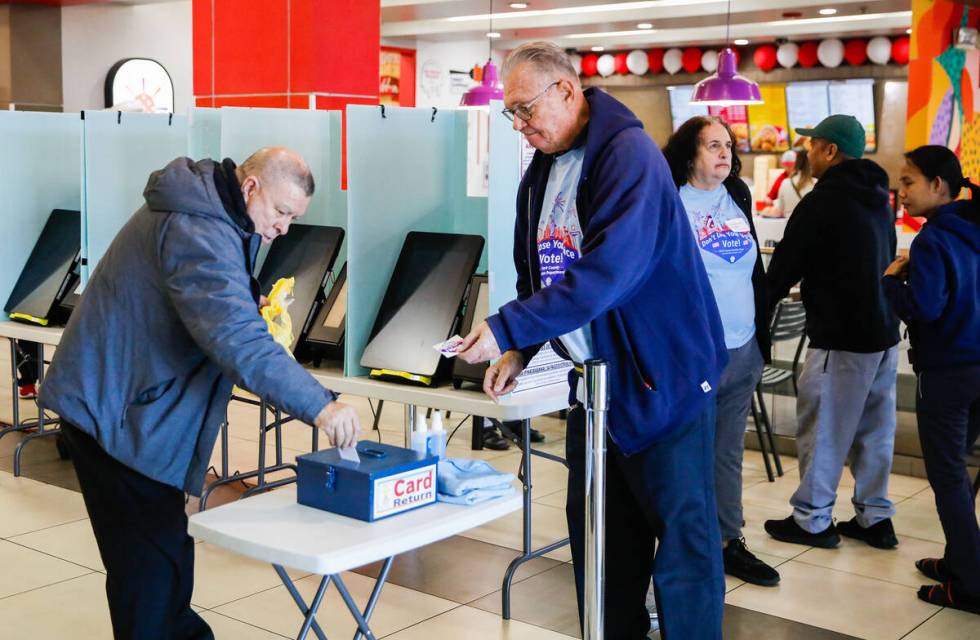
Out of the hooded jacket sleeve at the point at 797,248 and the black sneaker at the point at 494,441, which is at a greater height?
the hooded jacket sleeve at the point at 797,248

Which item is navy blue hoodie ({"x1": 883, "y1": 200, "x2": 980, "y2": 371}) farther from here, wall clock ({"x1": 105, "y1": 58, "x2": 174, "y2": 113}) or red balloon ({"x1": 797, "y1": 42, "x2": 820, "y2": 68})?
red balloon ({"x1": 797, "y1": 42, "x2": 820, "y2": 68})

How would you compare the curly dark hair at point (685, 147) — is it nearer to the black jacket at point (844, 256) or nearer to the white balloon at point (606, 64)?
the black jacket at point (844, 256)

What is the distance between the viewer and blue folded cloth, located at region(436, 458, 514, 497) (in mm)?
2299

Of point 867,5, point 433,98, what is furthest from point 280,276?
point 433,98

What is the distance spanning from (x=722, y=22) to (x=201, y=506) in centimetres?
898

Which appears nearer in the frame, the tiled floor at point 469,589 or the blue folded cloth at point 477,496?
the blue folded cloth at point 477,496

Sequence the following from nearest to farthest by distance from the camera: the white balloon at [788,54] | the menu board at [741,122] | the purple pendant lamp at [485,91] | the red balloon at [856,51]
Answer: the purple pendant lamp at [485,91] < the red balloon at [856,51] < the white balloon at [788,54] < the menu board at [741,122]

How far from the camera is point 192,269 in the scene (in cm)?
230

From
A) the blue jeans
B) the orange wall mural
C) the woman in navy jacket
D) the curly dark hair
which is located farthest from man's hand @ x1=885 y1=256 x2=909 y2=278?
the orange wall mural

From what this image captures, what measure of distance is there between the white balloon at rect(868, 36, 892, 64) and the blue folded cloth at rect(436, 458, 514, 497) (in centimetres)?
1146

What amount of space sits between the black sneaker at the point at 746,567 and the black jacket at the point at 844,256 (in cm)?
85

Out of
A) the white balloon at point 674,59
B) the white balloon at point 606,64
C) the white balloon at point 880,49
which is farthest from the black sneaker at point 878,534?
the white balloon at point 606,64

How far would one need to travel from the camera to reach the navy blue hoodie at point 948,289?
11.2 feet

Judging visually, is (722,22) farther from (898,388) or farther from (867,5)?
(898,388)
